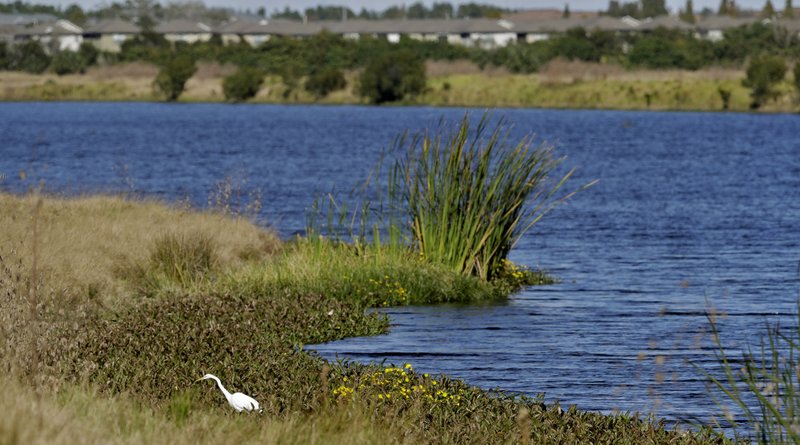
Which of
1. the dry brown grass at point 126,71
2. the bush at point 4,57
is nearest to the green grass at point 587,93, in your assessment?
the dry brown grass at point 126,71

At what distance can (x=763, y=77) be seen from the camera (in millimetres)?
93062

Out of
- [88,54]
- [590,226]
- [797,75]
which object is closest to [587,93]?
[797,75]

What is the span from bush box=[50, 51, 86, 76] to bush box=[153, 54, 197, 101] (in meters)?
16.8

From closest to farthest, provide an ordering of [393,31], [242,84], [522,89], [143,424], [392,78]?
1. [143,424]
2. [522,89]
3. [392,78]
4. [242,84]
5. [393,31]

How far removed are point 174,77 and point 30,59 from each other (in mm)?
25511

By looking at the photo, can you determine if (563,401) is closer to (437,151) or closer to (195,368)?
(195,368)

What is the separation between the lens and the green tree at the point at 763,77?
298 feet

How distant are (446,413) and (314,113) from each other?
3710 inches

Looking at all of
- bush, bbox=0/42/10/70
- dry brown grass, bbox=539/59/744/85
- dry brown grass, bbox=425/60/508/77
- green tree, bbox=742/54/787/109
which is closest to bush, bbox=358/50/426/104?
dry brown grass, bbox=425/60/508/77

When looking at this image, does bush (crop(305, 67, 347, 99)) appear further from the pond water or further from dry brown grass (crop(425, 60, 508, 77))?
the pond water

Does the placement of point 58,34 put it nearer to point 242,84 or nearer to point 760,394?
point 242,84

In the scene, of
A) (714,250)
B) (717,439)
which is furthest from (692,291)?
(717,439)

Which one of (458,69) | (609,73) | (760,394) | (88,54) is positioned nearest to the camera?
(760,394)

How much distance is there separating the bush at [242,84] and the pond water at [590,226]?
82.4 feet
